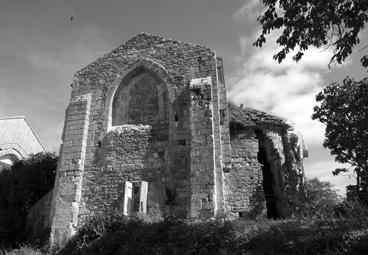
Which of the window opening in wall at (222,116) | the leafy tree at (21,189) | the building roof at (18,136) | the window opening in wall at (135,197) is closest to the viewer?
the window opening in wall at (135,197)

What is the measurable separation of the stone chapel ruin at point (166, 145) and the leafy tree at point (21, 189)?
369 centimetres

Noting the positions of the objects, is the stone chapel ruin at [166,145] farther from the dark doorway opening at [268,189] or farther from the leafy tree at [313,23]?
the leafy tree at [313,23]

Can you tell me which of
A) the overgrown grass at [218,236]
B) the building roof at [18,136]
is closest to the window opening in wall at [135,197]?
the overgrown grass at [218,236]

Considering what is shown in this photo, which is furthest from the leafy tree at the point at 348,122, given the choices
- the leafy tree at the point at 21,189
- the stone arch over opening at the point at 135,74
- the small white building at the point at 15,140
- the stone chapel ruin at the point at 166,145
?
the small white building at the point at 15,140

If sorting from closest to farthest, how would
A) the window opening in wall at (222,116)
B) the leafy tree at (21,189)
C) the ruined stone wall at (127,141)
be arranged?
the ruined stone wall at (127,141), the window opening in wall at (222,116), the leafy tree at (21,189)

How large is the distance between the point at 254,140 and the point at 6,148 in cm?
1851

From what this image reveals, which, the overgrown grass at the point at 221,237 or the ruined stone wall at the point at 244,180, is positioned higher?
the ruined stone wall at the point at 244,180

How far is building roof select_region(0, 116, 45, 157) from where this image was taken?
78.9ft

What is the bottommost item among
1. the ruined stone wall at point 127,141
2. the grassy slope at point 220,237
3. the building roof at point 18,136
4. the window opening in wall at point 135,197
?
the grassy slope at point 220,237

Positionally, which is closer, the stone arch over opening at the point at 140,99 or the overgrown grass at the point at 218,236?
the overgrown grass at the point at 218,236

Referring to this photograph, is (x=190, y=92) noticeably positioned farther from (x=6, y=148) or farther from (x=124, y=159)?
(x=6, y=148)

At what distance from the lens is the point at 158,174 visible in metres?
12.0

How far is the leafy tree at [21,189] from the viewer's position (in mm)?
14570

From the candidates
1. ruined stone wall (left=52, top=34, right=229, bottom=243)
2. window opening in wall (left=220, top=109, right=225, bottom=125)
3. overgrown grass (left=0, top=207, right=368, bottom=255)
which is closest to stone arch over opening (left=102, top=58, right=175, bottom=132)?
ruined stone wall (left=52, top=34, right=229, bottom=243)
